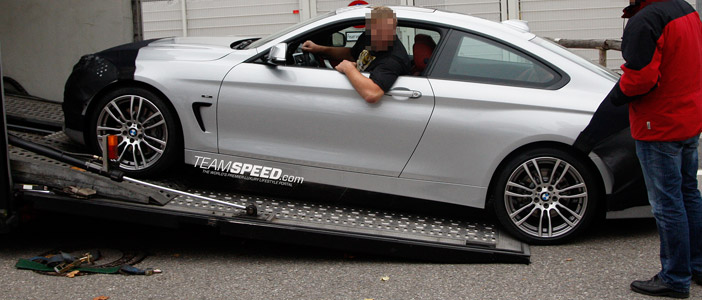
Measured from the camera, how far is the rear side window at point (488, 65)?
16.9 feet

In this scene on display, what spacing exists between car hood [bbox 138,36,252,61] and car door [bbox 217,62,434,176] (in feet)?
0.97

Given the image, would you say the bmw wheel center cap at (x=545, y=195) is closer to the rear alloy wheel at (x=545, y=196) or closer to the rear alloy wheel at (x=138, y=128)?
the rear alloy wheel at (x=545, y=196)

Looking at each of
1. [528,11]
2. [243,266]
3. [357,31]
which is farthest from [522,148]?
[528,11]

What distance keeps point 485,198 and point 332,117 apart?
3.88 feet

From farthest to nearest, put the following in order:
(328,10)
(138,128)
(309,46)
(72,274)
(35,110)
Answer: (328,10), (35,110), (309,46), (138,128), (72,274)

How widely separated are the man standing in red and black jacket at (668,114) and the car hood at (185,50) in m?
2.81

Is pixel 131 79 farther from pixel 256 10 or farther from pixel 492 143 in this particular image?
pixel 256 10

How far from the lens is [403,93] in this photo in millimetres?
5102

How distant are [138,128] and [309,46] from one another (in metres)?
1.37

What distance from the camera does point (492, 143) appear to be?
16.5 feet

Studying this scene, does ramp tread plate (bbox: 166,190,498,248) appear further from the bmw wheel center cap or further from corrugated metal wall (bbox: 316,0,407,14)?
corrugated metal wall (bbox: 316,0,407,14)

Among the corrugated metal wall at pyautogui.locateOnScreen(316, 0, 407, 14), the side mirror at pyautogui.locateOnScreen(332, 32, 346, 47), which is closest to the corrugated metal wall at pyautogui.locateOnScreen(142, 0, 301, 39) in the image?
the corrugated metal wall at pyautogui.locateOnScreen(316, 0, 407, 14)

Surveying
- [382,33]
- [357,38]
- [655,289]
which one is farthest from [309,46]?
[655,289]

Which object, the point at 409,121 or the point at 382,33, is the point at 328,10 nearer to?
the point at 382,33
